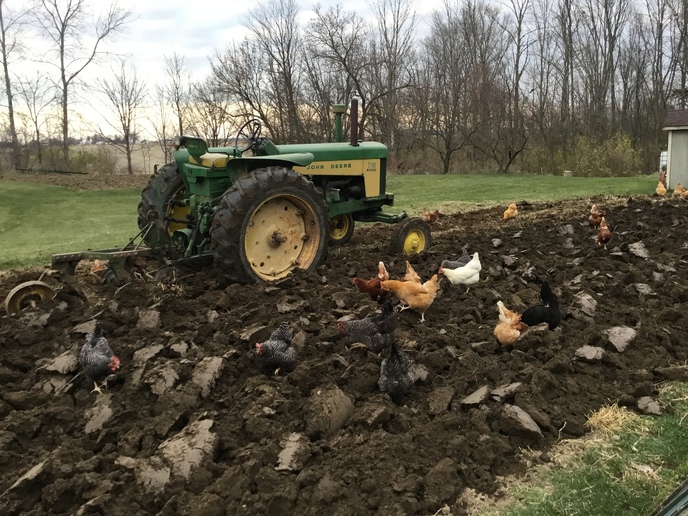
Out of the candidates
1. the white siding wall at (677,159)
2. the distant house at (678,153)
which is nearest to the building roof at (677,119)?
the distant house at (678,153)

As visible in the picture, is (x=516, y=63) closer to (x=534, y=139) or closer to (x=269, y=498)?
(x=534, y=139)

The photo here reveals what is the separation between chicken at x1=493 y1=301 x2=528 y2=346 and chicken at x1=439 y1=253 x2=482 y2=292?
3.32 feet

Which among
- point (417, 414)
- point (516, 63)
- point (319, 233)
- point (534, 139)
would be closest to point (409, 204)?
point (319, 233)

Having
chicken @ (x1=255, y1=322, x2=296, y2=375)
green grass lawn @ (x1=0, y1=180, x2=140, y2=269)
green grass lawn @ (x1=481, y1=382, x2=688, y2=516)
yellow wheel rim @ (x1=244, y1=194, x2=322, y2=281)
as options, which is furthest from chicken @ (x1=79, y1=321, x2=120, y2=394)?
green grass lawn @ (x1=0, y1=180, x2=140, y2=269)

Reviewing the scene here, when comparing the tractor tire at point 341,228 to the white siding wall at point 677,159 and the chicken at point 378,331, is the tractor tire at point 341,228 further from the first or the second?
the white siding wall at point 677,159

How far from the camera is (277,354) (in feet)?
11.7

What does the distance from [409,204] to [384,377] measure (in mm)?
11788

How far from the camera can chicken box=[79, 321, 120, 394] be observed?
3504mm

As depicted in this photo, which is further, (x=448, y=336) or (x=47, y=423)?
(x=448, y=336)

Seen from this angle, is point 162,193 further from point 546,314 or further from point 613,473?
point 613,473

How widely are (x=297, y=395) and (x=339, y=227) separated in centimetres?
471

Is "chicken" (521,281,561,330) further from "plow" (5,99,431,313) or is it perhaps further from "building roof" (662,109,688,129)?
"building roof" (662,109,688,129)

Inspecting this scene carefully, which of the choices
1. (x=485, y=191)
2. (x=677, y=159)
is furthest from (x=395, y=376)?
(x=677, y=159)

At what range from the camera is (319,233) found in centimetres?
589
